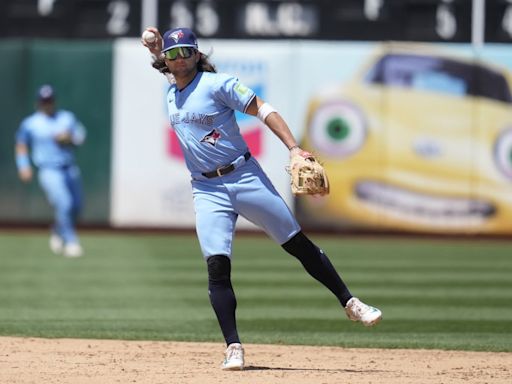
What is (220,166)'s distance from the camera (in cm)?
636

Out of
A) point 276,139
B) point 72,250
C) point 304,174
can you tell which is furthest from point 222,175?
point 276,139

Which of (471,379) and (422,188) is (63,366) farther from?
(422,188)

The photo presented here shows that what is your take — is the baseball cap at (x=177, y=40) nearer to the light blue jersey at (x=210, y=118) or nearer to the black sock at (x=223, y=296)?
the light blue jersey at (x=210, y=118)

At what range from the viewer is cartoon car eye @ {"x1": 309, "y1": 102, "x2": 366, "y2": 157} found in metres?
16.0

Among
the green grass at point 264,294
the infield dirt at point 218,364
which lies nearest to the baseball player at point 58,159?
the green grass at point 264,294

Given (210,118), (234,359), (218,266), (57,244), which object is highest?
(210,118)

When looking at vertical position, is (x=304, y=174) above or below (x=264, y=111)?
below

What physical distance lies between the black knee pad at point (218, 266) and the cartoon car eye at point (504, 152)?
10.1 meters

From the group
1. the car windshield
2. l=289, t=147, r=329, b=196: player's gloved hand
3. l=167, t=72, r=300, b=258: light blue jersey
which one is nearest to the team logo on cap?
l=167, t=72, r=300, b=258: light blue jersey

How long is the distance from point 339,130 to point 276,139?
2.57ft

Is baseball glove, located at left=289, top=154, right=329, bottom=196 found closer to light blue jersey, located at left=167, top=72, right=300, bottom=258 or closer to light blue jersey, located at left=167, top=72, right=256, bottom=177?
light blue jersey, located at left=167, top=72, right=300, bottom=258

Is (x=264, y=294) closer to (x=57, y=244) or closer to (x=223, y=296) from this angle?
(x=223, y=296)

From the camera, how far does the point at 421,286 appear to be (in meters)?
10.7

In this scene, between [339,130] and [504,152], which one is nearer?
[504,152]
